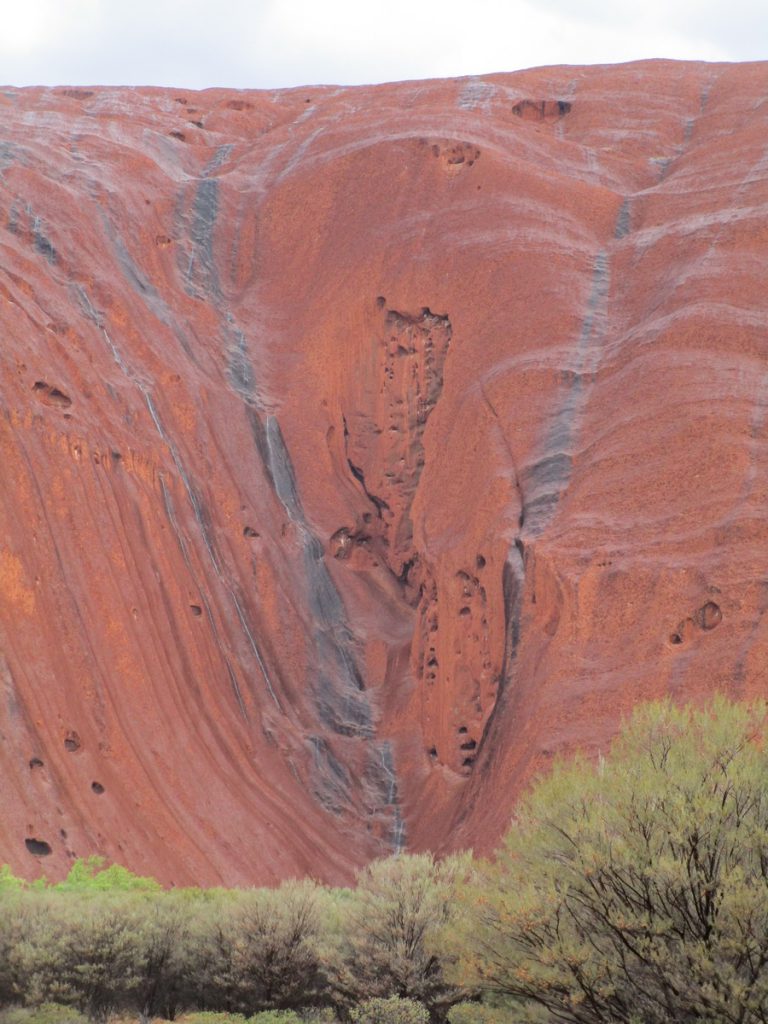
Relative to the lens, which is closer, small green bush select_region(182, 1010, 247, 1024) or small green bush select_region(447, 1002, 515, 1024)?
small green bush select_region(447, 1002, 515, 1024)

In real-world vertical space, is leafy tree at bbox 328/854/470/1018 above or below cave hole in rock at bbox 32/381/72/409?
below

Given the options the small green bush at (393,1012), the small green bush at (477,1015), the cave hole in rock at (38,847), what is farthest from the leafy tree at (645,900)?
the cave hole in rock at (38,847)

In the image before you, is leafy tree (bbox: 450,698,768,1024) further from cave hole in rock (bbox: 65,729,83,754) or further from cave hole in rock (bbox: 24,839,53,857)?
cave hole in rock (bbox: 65,729,83,754)

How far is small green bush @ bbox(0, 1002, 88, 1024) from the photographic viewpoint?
63.2 feet

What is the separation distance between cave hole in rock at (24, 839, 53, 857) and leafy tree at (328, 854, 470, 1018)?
9219mm

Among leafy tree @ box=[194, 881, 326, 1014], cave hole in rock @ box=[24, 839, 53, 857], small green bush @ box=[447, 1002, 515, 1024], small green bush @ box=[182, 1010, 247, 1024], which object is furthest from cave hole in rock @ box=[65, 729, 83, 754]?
small green bush @ box=[447, 1002, 515, 1024]

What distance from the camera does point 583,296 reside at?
38.8 meters

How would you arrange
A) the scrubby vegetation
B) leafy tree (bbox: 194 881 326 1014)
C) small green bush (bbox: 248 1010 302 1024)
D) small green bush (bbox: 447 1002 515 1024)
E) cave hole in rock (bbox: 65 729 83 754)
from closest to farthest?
the scrubby vegetation < small green bush (bbox: 447 1002 515 1024) < small green bush (bbox: 248 1010 302 1024) < leafy tree (bbox: 194 881 326 1014) < cave hole in rock (bbox: 65 729 83 754)

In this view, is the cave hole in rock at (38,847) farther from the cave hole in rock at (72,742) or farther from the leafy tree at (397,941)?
the leafy tree at (397,941)

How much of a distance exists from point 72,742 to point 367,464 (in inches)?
562

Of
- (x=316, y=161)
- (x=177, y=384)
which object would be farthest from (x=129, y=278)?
(x=316, y=161)

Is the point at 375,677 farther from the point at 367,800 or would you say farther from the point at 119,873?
the point at 119,873

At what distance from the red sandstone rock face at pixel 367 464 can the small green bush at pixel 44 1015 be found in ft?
24.0

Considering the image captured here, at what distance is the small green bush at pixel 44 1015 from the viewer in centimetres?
1925
